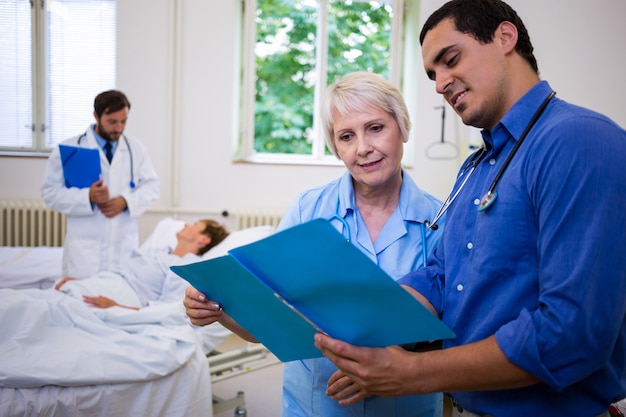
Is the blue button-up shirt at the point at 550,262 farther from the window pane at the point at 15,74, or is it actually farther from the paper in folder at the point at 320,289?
the window pane at the point at 15,74

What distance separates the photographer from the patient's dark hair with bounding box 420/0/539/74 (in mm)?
868

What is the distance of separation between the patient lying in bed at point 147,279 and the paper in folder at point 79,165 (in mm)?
537

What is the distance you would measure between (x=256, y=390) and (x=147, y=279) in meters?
0.87

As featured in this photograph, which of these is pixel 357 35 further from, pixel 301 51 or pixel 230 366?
pixel 230 366

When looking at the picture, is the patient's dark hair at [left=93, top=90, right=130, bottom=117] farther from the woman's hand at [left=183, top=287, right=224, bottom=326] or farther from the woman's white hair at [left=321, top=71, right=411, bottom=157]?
the woman's hand at [left=183, top=287, right=224, bottom=326]

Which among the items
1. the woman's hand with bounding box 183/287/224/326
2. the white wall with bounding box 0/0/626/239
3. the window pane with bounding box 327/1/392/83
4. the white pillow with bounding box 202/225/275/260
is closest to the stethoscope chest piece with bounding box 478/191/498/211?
the woman's hand with bounding box 183/287/224/326

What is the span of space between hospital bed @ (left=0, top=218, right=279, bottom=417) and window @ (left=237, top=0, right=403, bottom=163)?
2.77 metres

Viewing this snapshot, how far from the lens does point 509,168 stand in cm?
83

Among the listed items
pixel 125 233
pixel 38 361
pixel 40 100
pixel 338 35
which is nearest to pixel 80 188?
pixel 125 233

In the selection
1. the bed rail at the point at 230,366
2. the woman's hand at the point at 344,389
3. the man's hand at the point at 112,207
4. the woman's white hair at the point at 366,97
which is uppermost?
the woman's white hair at the point at 366,97

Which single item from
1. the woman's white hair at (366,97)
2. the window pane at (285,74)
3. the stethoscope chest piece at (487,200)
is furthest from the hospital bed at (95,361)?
the window pane at (285,74)

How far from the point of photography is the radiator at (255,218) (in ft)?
15.5

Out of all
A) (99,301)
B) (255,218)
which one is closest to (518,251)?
(99,301)

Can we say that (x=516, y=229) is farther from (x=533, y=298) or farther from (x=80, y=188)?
(x=80, y=188)
